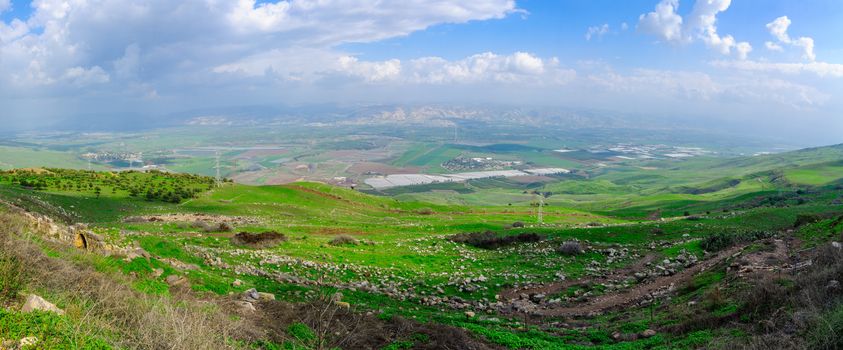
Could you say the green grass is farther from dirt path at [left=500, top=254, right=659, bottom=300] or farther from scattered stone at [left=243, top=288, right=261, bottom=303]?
dirt path at [left=500, top=254, right=659, bottom=300]

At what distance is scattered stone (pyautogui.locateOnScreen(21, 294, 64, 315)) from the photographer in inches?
298

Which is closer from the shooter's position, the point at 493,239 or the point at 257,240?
the point at 257,240

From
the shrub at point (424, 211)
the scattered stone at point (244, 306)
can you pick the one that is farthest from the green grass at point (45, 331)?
the shrub at point (424, 211)

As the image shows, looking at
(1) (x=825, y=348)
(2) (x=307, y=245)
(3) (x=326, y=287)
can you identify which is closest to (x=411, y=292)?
(3) (x=326, y=287)

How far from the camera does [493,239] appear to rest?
104ft

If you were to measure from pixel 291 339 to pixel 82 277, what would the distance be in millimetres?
5193

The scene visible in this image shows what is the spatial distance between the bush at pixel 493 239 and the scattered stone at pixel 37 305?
25665 millimetres

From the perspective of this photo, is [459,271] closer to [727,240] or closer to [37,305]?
[727,240]

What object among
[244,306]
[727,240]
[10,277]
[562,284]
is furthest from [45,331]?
[727,240]

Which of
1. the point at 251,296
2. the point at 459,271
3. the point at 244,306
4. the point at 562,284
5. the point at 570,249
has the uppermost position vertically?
the point at 244,306

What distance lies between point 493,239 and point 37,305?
2688 cm

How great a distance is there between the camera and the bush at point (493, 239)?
31031 millimetres

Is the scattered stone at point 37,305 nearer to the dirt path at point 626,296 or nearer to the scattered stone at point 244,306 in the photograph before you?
the scattered stone at point 244,306

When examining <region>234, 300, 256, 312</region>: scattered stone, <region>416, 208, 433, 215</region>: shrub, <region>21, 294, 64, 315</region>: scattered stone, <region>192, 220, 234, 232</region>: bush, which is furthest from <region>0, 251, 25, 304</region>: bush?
Answer: <region>416, 208, 433, 215</region>: shrub
